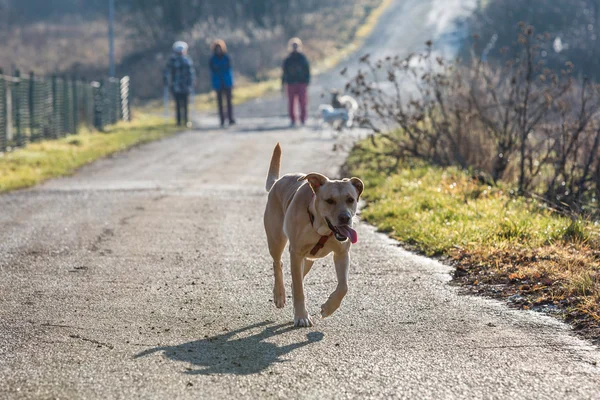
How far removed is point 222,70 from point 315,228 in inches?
766

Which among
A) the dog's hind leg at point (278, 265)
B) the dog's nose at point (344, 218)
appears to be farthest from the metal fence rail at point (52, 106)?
the dog's nose at point (344, 218)

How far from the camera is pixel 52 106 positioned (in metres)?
22.2

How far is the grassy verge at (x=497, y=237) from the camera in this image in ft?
23.1

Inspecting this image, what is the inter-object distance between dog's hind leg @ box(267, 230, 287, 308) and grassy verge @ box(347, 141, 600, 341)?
165cm

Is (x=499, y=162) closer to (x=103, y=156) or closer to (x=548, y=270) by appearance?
(x=548, y=270)

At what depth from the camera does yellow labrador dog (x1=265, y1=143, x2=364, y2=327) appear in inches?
235

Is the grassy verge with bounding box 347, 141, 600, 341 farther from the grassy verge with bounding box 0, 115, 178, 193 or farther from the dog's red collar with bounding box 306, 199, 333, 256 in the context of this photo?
the grassy verge with bounding box 0, 115, 178, 193

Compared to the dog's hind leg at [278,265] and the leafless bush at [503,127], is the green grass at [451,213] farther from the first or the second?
the dog's hind leg at [278,265]

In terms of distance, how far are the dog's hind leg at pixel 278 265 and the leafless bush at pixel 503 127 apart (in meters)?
6.12

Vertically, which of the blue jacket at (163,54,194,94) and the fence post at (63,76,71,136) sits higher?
the blue jacket at (163,54,194,94)

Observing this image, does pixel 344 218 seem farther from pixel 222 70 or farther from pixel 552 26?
pixel 552 26

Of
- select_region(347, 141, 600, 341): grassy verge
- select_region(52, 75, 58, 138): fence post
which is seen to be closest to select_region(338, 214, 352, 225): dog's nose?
select_region(347, 141, 600, 341): grassy verge

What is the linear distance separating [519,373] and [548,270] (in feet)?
8.42

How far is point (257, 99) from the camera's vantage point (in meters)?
36.4
